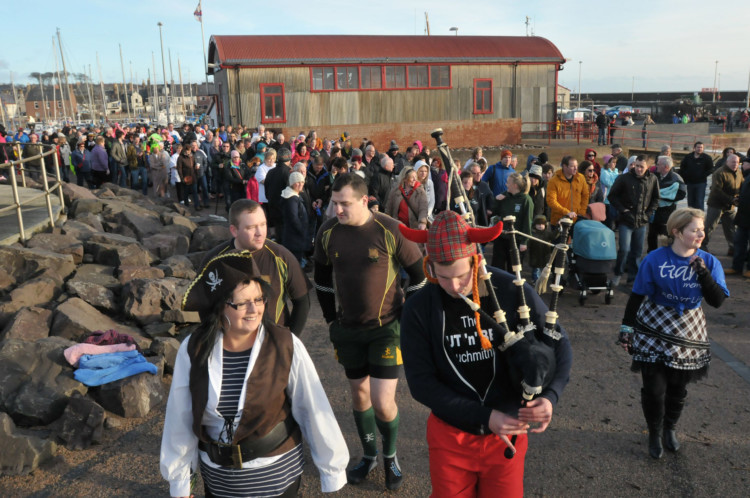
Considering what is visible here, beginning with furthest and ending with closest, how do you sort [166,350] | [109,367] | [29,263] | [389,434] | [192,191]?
[192,191]
[29,263]
[166,350]
[109,367]
[389,434]

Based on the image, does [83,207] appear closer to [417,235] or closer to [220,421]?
[220,421]

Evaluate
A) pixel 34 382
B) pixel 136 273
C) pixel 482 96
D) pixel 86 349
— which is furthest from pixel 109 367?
pixel 482 96

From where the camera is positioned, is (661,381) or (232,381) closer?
(232,381)

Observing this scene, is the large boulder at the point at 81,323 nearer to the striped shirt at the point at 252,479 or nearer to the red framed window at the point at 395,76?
the striped shirt at the point at 252,479

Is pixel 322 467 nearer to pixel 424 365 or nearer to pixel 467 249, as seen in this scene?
pixel 424 365

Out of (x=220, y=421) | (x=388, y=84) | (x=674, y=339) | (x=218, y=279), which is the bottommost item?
(x=674, y=339)

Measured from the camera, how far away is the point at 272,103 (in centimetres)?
2605

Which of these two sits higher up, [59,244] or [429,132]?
[429,132]

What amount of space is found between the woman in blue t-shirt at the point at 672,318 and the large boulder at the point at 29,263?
7.13 m

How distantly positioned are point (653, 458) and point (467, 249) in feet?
10.1

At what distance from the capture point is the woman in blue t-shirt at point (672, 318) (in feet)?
13.8

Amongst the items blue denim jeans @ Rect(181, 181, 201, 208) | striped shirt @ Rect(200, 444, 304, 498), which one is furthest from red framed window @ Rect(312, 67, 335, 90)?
striped shirt @ Rect(200, 444, 304, 498)

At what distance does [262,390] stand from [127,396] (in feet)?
10.4

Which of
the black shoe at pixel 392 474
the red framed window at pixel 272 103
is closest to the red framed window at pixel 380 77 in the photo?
the red framed window at pixel 272 103
